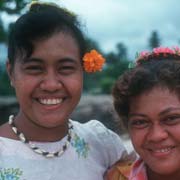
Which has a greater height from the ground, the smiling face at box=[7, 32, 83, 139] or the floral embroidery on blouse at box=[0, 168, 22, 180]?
the smiling face at box=[7, 32, 83, 139]

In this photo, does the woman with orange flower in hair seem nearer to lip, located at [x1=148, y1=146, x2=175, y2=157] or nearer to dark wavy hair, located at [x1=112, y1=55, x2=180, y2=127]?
dark wavy hair, located at [x1=112, y1=55, x2=180, y2=127]

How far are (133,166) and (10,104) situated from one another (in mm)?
9566

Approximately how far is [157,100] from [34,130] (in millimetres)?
664

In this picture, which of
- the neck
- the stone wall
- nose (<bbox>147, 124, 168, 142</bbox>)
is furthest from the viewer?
the stone wall

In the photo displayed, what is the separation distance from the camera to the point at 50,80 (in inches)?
90.6

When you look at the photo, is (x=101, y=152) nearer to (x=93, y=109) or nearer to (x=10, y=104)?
(x=93, y=109)

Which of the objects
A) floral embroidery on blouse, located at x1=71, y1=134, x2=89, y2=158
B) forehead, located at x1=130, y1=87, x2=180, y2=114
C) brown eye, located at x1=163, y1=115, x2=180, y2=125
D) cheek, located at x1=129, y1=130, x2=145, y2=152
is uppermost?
forehead, located at x1=130, y1=87, x2=180, y2=114

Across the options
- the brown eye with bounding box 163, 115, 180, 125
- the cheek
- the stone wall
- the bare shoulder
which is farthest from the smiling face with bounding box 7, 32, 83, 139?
the stone wall

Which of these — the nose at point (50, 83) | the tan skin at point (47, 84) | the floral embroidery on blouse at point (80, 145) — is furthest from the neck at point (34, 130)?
the nose at point (50, 83)

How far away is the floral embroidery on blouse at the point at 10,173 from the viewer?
7.57ft

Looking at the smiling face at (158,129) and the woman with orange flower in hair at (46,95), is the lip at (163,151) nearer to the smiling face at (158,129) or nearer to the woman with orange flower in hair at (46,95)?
the smiling face at (158,129)

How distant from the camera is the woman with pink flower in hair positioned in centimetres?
229

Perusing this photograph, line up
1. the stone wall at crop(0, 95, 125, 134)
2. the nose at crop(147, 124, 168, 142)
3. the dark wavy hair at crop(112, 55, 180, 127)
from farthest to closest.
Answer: the stone wall at crop(0, 95, 125, 134) → the dark wavy hair at crop(112, 55, 180, 127) → the nose at crop(147, 124, 168, 142)

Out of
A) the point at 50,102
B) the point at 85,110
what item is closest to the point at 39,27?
the point at 50,102
